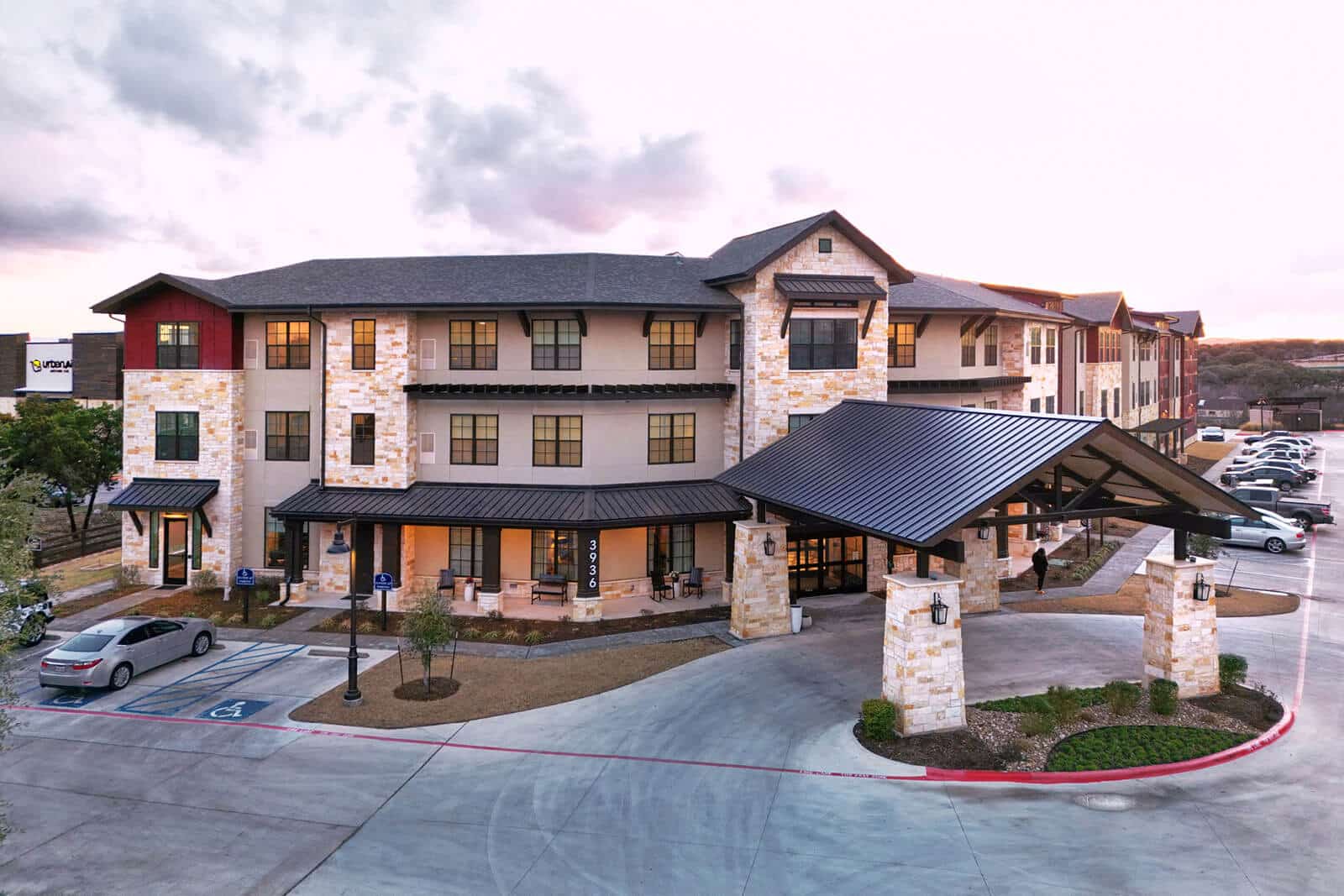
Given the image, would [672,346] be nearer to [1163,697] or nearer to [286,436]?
[286,436]

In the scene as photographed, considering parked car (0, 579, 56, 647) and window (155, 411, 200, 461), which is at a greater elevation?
window (155, 411, 200, 461)

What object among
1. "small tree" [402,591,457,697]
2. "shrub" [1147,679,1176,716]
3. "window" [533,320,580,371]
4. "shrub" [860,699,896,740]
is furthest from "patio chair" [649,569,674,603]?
"shrub" [1147,679,1176,716]

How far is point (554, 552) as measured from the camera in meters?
27.8

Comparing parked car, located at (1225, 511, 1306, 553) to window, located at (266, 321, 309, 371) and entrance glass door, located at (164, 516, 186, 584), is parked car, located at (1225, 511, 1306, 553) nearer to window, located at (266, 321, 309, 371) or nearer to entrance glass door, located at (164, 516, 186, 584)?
window, located at (266, 321, 309, 371)

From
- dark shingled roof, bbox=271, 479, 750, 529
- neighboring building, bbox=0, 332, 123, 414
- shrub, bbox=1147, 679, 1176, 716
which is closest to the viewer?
shrub, bbox=1147, 679, 1176, 716

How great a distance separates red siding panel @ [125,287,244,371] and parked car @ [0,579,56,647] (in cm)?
965

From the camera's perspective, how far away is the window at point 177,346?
2908 cm

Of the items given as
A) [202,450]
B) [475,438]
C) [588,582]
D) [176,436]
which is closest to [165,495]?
[202,450]

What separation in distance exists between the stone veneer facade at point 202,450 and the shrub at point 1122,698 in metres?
28.0

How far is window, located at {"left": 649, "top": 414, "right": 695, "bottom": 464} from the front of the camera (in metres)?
28.8

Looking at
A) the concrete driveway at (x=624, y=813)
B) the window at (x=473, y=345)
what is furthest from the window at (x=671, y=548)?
the concrete driveway at (x=624, y=813)

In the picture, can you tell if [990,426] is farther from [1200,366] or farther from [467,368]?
[1200,366]

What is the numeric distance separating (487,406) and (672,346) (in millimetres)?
7012

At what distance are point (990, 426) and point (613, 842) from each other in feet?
40.4
